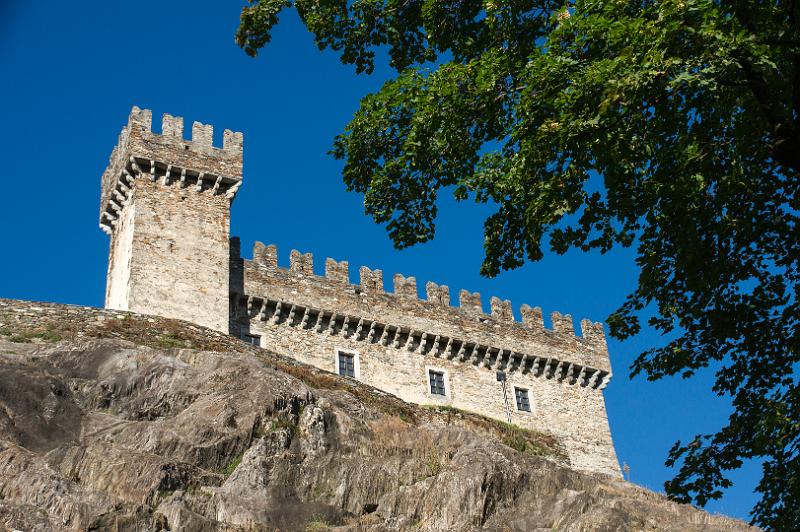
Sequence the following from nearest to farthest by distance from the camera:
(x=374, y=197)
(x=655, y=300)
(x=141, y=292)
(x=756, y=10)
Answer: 1. (x=756, y=10)
2. (x=655, y=300)
3. (x=374, y=197)
4. (x=141, y=292)

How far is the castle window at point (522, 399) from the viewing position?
130 ft

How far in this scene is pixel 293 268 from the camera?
36625mm

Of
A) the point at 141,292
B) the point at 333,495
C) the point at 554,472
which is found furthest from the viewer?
the point at 141,292

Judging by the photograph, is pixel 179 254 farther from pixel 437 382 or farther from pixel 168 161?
pixel 437 382

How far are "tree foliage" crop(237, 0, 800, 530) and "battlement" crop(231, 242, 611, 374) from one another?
19883 mm

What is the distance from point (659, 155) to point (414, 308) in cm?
2546

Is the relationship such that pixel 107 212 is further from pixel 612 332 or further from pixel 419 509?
pixel 612 332

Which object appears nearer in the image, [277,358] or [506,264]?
[506,264]

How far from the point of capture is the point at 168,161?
1353 inches

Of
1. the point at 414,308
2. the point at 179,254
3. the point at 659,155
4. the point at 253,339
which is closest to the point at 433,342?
the point at 414,308

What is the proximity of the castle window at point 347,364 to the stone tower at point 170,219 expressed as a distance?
17.2 ft

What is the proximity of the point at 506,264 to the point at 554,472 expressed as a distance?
5.21 metres

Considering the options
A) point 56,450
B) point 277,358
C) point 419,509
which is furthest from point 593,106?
point 277,358

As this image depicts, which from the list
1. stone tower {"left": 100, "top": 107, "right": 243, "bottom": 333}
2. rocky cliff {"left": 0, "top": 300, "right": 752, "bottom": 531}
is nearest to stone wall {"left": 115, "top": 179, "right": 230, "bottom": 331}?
stone tower {"left": 100, "top": 107, "right": 243, "bottom": 333}
